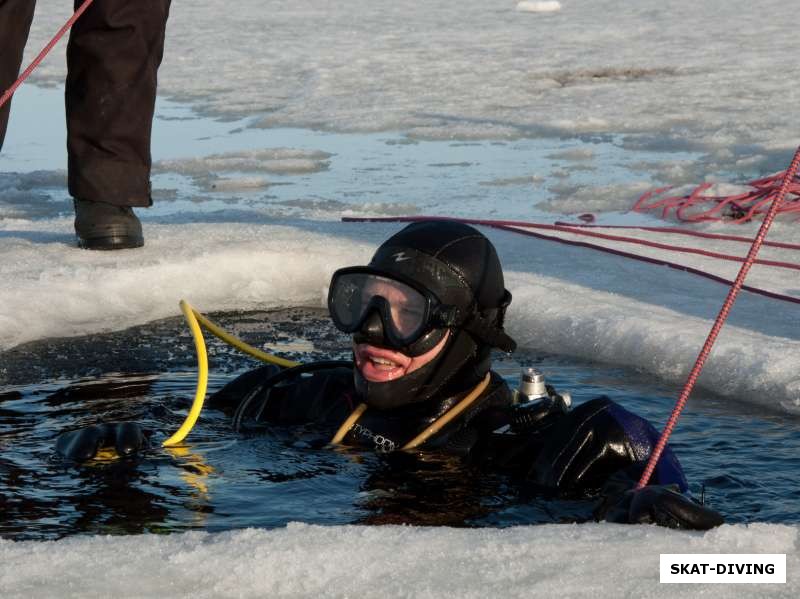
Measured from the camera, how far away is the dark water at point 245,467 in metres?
3.53

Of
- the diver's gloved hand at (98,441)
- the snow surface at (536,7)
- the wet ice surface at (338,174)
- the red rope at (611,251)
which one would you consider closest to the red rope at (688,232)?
the red rope at (611,251)

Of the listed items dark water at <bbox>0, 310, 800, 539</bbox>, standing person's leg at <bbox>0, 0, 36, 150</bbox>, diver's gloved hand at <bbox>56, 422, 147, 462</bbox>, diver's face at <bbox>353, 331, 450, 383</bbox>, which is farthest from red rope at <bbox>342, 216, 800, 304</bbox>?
diver's gloved hand at <bbox>56, 422, 147, 462</bbox>

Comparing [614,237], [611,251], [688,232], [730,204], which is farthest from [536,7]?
[611,251]

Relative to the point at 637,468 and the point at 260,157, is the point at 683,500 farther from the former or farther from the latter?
the point at 260,157

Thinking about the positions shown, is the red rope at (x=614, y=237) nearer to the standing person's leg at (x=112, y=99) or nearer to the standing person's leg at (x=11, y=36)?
the standing person's leg at (x=112, y=99)

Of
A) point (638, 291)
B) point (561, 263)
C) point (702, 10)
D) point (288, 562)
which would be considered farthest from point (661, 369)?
point (702, 10)

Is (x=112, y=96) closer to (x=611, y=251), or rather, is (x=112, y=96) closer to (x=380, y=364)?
(x=611, y=251)

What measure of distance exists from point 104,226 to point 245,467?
7.78ft

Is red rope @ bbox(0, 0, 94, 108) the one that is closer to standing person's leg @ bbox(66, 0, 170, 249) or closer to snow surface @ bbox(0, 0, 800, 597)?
standing person's leg @ bbox(66, 0, 170, 249)

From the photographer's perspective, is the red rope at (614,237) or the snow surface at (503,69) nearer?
the red rope at (614,237)

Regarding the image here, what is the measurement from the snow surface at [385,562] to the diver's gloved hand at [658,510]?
0.27 ft

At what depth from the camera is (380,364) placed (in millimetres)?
3844

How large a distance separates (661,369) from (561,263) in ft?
Answer: 4.68

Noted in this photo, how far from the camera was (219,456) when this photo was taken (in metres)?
4.02
